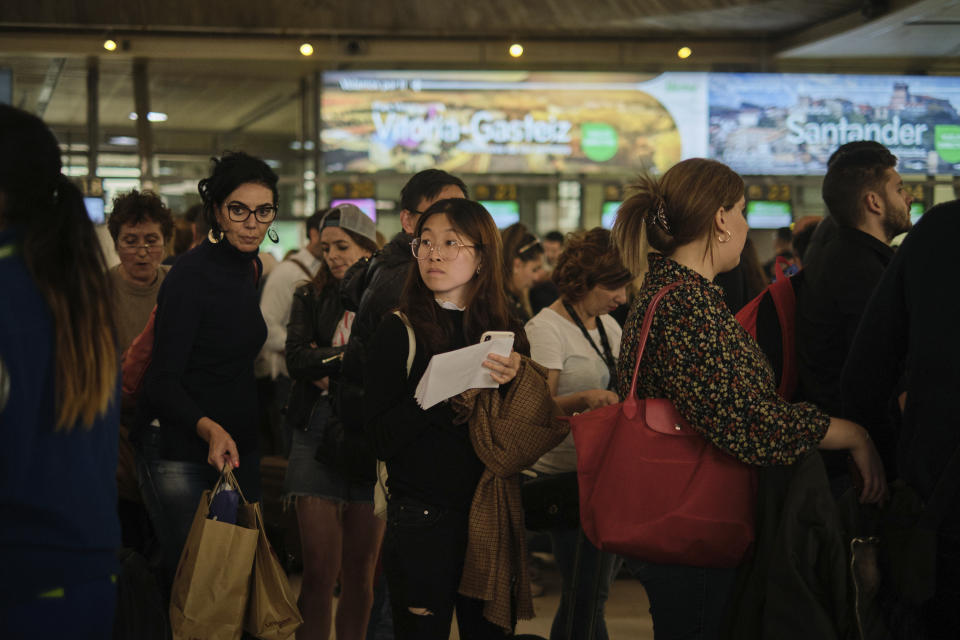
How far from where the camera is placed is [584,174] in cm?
1335

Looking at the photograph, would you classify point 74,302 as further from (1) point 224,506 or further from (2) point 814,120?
(2) point 814,120

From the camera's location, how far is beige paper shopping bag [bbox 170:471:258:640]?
114 inches

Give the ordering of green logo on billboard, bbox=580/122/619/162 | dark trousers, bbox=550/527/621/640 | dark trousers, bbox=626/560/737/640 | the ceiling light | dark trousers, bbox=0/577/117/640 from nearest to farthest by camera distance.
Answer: dark trousers, bbox=0/577/117/640, dark trousers, bbox=626/560/737/640, dark trousers, bbox=550/527/621/640, green logo on billboard, bbox=580/122/619/162, the ceiling light

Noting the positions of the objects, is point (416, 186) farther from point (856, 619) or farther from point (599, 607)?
point (856, 619)

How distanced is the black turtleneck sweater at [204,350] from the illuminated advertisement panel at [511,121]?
9.57 meters

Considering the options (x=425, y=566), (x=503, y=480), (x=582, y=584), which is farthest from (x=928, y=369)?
(x=582, y=584)

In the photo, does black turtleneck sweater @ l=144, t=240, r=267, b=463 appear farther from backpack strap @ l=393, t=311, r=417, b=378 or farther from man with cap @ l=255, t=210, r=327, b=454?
man with cap @ l=255, t=210, r=327, b=454

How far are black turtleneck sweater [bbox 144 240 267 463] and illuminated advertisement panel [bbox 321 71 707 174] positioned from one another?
31.4ft

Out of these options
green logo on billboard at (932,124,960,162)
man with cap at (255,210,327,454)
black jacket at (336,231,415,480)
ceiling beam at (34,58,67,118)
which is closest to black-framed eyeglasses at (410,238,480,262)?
black jacket at (336,231,415,480)

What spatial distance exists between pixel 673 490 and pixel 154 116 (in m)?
12.9

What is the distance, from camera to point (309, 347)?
4.20 metres

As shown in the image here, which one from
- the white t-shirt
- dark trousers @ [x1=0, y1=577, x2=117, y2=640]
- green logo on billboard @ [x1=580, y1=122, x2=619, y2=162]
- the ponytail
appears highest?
green logo on billboard @ [x1=580, y1=122, x2=619, y2=162]

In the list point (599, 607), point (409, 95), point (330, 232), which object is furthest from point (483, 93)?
point (599, 607)

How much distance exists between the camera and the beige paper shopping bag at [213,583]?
2.89 metres
